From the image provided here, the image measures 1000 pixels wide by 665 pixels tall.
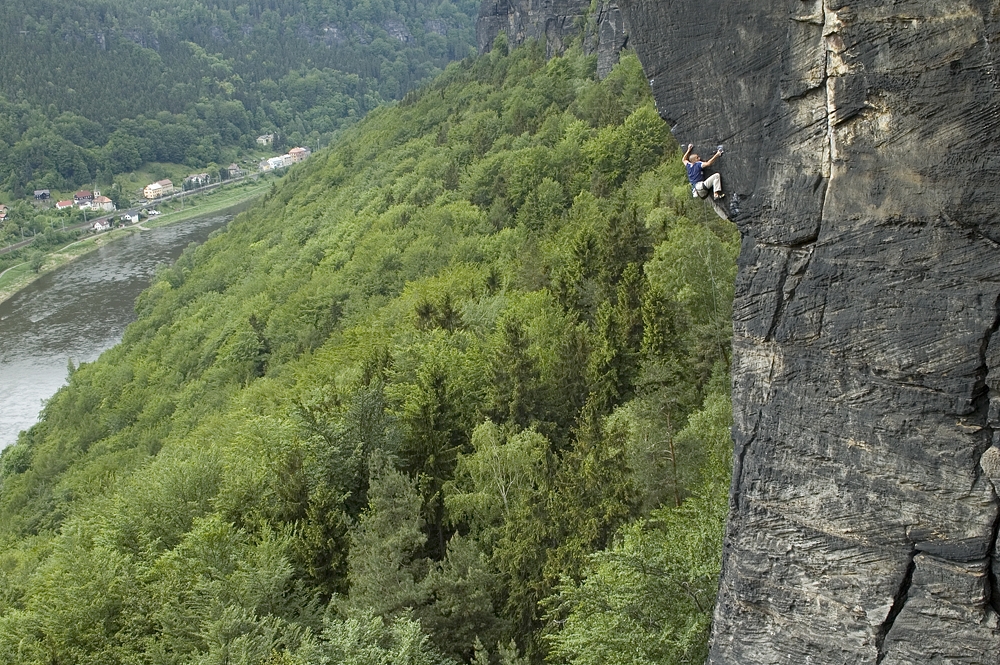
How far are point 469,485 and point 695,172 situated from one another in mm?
16177

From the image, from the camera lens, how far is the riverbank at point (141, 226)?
4262 inches

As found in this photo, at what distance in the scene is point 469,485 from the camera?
83.5 ft

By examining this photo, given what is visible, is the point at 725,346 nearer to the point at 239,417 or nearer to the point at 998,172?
the point at 998,172

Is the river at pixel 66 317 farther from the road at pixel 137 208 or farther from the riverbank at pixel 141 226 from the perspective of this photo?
the road at pixel 137 208

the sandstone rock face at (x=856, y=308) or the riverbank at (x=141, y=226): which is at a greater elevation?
the riverbank at (x=141, y=226)

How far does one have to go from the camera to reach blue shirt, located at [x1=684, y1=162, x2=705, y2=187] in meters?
11.0

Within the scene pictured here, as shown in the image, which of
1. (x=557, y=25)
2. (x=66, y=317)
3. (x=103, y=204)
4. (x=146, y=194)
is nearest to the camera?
(x=557, y=25)

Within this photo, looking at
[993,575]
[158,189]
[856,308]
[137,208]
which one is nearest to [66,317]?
[137,208]

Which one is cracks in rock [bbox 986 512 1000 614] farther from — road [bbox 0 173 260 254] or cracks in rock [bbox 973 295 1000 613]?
road [bbox 0 173 260 254]

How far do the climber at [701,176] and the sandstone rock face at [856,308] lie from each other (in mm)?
197

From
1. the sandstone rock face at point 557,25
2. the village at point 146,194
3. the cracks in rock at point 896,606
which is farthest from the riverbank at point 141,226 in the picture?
the cracks in rock at point 896,606

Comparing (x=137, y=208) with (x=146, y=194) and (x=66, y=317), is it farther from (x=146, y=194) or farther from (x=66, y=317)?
(x=66, y=317)

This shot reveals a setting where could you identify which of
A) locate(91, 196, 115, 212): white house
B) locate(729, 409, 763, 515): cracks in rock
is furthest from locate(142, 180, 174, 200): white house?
locate(729, 409, 763, 515): cracks in rock

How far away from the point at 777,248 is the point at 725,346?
14682mm
